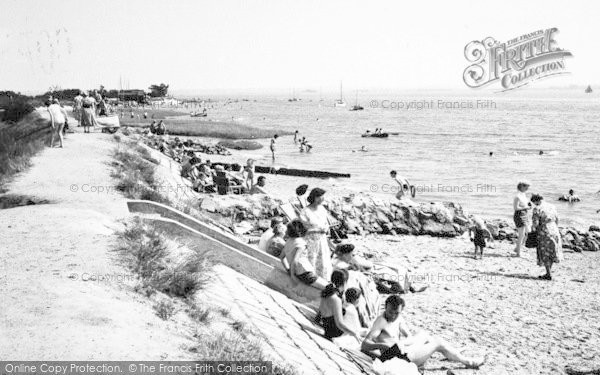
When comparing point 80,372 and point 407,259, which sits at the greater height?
point 80,372

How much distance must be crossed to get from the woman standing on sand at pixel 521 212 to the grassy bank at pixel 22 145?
473 inches

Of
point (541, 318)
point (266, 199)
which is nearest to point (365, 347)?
point (541, 318)

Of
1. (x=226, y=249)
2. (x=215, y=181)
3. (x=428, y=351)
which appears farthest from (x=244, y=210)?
(x=428, y=351)

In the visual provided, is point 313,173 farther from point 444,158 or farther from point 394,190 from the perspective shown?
point 444,158

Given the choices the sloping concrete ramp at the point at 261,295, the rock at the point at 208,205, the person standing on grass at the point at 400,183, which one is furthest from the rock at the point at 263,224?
the person standing on grass at the point at 400,183

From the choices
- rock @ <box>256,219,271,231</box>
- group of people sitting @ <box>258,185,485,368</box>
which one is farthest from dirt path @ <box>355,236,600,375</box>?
Answer: rock @ <box>256,219,271,231</box>

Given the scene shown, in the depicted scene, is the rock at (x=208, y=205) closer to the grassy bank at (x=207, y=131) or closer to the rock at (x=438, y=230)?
the rock at (x=438, y=230)

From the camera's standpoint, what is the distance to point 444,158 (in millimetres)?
43156

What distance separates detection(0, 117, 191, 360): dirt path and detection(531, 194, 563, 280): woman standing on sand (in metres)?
8.71

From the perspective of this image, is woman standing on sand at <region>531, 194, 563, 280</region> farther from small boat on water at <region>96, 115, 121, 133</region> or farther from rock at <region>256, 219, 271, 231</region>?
small boat on water at <region>96, 115, 121, 133</region>

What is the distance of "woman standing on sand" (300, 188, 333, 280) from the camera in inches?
333

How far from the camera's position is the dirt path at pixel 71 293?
439cm

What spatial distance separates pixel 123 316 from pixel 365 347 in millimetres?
3184

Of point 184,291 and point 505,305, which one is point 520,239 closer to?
point 505,305
